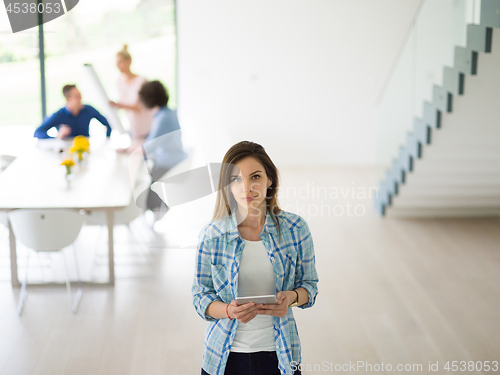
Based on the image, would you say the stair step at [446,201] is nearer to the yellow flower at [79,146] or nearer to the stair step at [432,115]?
the stair step at [432,115]

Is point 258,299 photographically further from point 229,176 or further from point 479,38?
point 479,38

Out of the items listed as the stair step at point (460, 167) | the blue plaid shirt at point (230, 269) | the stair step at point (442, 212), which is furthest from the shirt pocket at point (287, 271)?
the stair step at point (442, 212)

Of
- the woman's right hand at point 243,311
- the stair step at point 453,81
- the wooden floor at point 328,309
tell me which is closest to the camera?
the woman's right hand at point 243,311

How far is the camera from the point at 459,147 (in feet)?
16.0

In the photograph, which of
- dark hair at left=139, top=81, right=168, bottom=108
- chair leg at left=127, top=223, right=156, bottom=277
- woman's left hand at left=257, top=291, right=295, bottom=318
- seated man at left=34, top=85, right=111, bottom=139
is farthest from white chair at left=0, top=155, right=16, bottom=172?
woman's left hand at left=257, top=291, right=295, bottom=318

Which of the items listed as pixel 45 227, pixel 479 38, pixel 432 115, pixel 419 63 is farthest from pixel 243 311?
pixel 419 63

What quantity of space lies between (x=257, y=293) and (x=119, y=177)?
9.45 ft

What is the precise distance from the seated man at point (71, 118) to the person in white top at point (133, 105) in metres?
0.35

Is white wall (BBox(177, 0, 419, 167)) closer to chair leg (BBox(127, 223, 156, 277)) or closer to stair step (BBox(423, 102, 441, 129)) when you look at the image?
chair leg (BBox(127, 223, 156, 277))

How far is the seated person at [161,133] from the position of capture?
15.2 feet

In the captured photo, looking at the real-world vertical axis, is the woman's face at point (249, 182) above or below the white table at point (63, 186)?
above

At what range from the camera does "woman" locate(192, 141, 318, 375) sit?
1.81m

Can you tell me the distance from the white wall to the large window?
36 cm

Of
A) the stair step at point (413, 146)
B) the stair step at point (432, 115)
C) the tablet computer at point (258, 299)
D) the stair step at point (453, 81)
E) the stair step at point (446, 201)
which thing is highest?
the stair step at point (453, 81)
